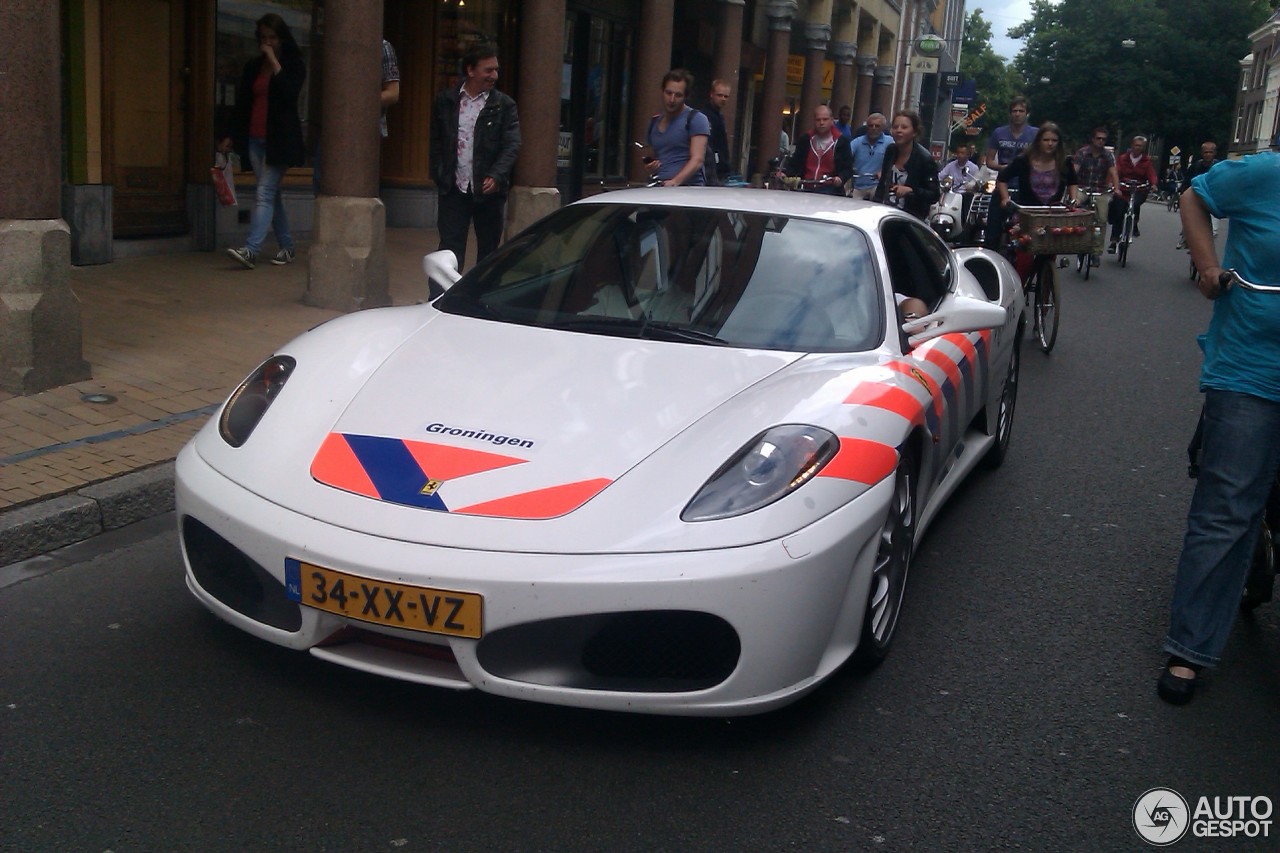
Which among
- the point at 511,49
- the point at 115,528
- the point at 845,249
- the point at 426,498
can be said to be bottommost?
the point at 115,528

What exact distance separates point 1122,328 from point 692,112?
504 cm

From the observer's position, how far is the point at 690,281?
4.46 meters

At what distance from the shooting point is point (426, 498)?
326 centimetres

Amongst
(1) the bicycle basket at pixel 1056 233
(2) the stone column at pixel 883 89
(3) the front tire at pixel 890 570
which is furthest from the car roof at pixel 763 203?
(2) the stone column at pixel 883 89

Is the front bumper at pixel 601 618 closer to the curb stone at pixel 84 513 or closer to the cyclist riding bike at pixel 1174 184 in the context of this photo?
the curb stone at pixel 84 513

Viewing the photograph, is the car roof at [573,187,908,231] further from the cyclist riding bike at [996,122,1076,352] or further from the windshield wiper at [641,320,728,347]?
the cyclist riding bike at [996,122,1076,352]

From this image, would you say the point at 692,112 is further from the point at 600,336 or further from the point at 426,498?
the point at 426,498

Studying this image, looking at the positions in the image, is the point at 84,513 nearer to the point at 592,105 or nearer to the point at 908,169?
the point at 908,169

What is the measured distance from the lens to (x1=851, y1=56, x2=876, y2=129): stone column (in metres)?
Result: 36.1

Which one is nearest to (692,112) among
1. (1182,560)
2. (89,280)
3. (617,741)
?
(89,280)

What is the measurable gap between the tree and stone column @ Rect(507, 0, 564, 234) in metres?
101

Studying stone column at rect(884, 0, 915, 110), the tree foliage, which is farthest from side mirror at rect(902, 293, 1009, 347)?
the tree foliage

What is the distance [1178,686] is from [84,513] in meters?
3.74

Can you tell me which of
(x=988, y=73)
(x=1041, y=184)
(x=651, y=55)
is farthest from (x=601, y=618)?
(x=988, y=73)
